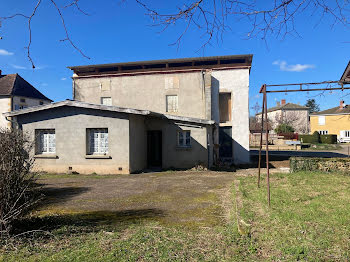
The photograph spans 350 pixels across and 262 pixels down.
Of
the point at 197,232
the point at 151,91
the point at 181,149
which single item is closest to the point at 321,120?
the point at 151,91

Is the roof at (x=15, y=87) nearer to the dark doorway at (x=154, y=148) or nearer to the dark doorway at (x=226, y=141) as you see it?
the dark doorway at (x=154, y=148)

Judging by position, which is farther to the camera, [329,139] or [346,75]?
[329,139]

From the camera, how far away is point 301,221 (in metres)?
4.81

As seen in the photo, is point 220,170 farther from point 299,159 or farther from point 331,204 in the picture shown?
point 331,204

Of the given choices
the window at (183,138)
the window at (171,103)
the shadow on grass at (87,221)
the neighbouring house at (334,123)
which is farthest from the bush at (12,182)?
the neighbouring house at (334,123)

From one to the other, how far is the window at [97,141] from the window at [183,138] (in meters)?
4.38

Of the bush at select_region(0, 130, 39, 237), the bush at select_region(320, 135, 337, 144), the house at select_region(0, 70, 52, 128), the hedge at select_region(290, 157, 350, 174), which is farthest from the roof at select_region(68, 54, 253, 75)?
the bush at select_region(320, 135, 337, 144)

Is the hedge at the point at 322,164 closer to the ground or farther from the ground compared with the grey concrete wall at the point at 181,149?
closer to the ground

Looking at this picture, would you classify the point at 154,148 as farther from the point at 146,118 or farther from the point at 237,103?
the point at 237,103

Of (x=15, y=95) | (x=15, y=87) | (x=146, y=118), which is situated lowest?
(x=146, y=118)

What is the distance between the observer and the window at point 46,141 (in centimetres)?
1284

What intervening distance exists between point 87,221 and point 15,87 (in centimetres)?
2927

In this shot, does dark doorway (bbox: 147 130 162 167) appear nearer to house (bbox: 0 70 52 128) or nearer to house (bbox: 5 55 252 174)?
house (bbox: 5 55 252 174)

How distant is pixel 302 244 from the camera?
12.4ft
